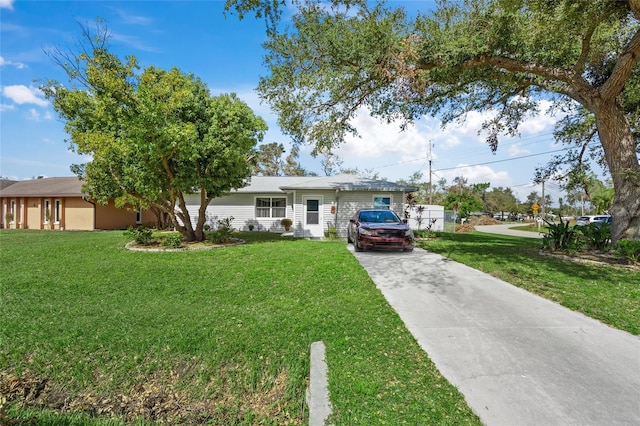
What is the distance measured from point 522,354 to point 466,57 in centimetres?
750

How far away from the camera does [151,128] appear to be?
9711 millimetres

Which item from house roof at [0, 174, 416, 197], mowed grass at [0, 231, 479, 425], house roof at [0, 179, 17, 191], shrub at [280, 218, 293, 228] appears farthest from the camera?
house roof at [0, 179, 17, 191]

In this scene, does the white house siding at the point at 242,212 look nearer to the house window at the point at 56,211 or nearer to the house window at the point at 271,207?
the house window at the point at 271,207

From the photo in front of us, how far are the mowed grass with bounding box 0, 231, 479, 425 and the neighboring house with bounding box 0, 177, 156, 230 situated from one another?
50.6 ft

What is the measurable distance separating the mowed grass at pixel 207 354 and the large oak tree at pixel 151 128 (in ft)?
15.8

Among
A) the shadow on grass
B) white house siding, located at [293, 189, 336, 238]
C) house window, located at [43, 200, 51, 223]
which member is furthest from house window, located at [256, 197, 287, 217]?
house window, located at [43, 200, 51, 223]

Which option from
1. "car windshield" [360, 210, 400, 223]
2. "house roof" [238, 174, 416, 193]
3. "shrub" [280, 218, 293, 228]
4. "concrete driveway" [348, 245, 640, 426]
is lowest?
"concrete driveway" [348, 245, 640, 426]

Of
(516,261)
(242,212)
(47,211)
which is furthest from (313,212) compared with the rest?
(47,211)

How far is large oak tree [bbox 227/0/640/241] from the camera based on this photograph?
7.96 metres

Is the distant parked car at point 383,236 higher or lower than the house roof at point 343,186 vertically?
lower

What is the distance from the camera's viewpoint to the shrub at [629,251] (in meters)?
8.18

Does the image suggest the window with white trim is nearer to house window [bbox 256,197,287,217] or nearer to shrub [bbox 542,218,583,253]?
house window [bbox 256,197,287,217]

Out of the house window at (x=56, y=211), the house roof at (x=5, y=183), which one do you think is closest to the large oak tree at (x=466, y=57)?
the house window at (x=56, y=211)

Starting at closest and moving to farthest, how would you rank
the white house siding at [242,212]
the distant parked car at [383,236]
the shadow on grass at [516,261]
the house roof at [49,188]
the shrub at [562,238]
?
the shadow on grass at [516,261]
the shrub at [562,238]
the distant parked car at [383,236]
the white house siding at [242,212]
the house roof at [49,188]
